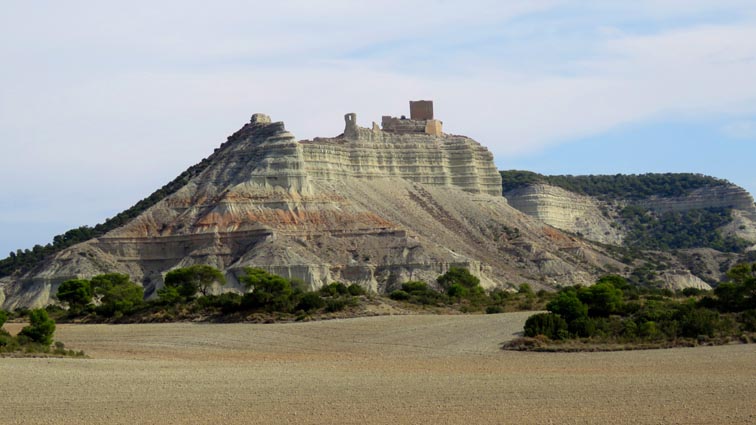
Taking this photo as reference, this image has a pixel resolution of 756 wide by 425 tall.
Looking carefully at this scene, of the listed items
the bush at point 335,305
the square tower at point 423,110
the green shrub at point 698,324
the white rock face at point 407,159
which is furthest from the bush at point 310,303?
the square tower at point 423,110

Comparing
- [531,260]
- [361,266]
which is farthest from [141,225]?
[531,260]

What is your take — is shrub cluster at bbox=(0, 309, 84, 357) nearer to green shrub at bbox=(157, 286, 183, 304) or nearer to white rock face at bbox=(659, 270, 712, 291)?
green shrub at bbox=(157, 286, 183, 304)

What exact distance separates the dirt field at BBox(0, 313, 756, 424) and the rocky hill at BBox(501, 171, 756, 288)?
96.1m

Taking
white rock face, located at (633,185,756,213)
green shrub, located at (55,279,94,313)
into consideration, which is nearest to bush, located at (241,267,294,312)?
green shrub, located at (55,279,94,313)

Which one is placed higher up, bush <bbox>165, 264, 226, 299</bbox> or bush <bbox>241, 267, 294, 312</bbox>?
bush <bbox>165, 264, 226, 299</bbox>

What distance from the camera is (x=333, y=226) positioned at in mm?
106688

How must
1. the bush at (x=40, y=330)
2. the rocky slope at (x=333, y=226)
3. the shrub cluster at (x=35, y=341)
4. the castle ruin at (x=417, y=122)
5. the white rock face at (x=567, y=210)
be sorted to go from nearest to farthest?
the shrub cluster at (x=35, y=341) → the bush at (x=40, y=330) → the rocky slope at (x=333, y=226) → the castle ruin at (x=417, y=122) → the white rock face at (x=567, y=210)

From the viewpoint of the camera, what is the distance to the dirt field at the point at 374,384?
2883cm

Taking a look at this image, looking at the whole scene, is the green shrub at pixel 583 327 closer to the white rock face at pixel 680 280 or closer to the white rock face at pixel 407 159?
the white rock face at pixel 680 280

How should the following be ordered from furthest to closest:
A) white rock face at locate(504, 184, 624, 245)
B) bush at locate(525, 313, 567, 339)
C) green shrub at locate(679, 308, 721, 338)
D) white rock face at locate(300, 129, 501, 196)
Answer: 1. white rock face at locate(504, 184, 624, 245)
2. white rock face at locate(300, 129, 501, 196)
3. bush at locate(525, 313, 567, 339)
4. green shrub at locate(679, 308, 721, 338)

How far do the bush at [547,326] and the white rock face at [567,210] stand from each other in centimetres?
10673

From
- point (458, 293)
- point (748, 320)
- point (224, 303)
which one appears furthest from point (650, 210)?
point (748, 320)

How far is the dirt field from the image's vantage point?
28.8m

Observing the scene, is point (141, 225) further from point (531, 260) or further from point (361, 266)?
point (531, 260)
